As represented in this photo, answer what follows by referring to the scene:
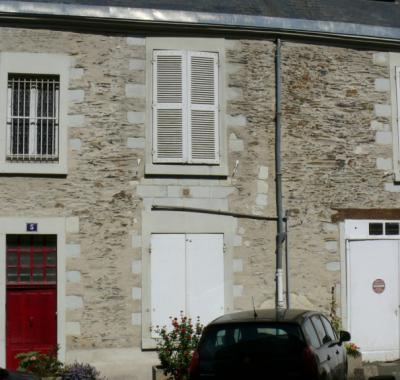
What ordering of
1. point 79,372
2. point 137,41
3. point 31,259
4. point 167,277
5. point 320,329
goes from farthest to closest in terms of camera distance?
point 137,41 < point 167,277 < point 31,259 < point 79,372 < point 320,329

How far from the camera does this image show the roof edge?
507 inches

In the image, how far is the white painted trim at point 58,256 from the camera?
12.5 m

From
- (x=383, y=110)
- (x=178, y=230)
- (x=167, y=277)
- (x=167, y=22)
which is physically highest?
(x=167, y=22)

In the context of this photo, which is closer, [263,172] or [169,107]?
[169,107]

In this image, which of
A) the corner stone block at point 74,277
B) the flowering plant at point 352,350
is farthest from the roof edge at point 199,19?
the flowering plant at point 352,350

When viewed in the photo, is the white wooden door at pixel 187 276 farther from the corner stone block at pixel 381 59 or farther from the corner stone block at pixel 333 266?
the corner stone block at pixel 381 59

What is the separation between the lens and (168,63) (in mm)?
13422

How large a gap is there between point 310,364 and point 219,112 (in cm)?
619

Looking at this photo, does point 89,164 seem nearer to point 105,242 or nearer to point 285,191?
point 105,242

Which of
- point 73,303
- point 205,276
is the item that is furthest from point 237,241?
point 73,303

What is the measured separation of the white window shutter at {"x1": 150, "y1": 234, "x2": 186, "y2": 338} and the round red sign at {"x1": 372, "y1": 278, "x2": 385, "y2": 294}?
3562 millimetres

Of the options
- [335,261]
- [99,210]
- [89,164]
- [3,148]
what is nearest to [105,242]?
[99,210]

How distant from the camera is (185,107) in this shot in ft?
44.0

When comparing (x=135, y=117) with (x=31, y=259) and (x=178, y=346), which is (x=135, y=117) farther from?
(x=178, y=346)
